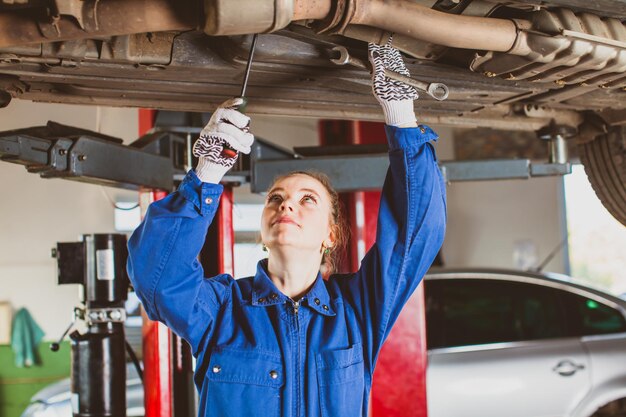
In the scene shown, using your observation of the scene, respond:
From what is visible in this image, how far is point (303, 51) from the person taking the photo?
56.3 inches

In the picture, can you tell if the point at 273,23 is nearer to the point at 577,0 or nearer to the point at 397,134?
the point at 397,134

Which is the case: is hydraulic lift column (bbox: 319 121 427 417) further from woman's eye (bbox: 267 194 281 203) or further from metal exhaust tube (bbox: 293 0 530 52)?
metal exhaust tube (bbox: 293 0 530 52)

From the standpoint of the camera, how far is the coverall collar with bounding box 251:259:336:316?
1.51 metres

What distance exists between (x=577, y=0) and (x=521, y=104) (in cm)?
77

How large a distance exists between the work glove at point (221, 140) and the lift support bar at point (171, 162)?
574mm

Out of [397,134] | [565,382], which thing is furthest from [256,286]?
[565,382]

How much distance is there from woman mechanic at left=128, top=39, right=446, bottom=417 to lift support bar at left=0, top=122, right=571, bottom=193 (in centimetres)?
55

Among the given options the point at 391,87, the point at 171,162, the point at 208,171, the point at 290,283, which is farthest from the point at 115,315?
the point at 391,87

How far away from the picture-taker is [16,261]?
524cm

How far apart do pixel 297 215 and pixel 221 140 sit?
27 centimetres

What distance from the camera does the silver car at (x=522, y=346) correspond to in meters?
3.25

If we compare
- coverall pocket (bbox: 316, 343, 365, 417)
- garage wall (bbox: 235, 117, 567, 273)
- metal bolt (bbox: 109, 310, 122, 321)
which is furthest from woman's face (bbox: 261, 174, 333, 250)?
garage wall (bbox: 235, 117, 567, 273)

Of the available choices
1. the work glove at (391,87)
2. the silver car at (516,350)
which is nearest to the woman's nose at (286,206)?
the work glove at (391,87)

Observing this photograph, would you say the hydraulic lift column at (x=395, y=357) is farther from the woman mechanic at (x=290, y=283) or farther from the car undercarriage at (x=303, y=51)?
the woman mechanic at (x=290, y=283)
